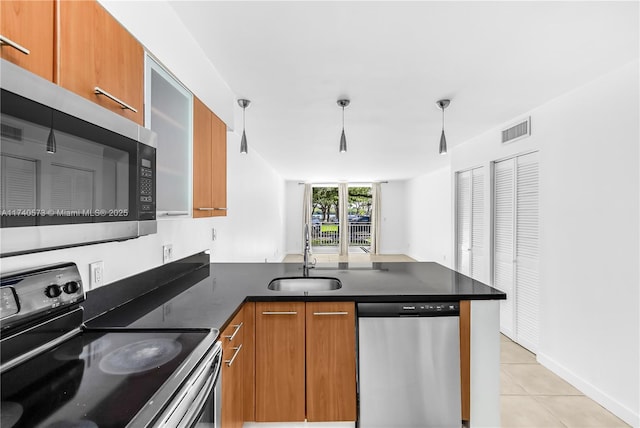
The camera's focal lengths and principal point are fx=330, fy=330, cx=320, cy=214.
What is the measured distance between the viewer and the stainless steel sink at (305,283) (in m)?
2.33

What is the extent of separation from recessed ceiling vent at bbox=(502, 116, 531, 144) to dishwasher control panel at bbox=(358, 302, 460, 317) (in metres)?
2.53

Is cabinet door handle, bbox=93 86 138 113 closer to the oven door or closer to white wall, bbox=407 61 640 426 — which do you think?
the oven door

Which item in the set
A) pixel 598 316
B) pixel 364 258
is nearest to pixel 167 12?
pixel 598 316

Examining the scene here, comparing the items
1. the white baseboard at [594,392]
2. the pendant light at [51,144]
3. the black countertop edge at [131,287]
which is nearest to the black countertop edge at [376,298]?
the black countertop edge at [131,287]

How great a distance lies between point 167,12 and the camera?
Result: 1.67 metres

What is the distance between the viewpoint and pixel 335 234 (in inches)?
454

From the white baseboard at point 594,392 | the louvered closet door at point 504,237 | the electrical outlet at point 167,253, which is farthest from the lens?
the louvered closet door at point 504,237

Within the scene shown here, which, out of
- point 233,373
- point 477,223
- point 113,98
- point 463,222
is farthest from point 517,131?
point 113,98

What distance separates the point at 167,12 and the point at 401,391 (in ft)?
7.78

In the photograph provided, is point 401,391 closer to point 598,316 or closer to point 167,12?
point 598,316

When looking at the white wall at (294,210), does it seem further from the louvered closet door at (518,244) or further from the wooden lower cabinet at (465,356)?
the wooden lower cabinet at (465,356)

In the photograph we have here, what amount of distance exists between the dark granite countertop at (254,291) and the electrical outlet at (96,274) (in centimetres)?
8

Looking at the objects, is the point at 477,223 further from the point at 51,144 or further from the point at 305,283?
the point at 51,144

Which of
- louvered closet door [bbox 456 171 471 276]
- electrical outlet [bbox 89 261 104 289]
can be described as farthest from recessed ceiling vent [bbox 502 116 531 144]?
electrical outlet [bbox 89 261 104 289]
